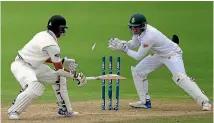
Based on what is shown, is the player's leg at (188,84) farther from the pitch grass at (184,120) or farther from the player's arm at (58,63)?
the player's arm at (58,63)

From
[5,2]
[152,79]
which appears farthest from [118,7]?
[152,79]

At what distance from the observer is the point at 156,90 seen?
15734 millimetres

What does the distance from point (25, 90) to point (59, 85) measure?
29.7 inches

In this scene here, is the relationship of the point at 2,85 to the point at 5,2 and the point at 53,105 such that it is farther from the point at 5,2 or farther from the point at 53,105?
the point at 5,2

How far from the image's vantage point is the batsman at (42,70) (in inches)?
448

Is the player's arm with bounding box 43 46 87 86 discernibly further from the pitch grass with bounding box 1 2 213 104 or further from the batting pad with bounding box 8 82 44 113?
the pitch grass with bounding box 1 2 213 104

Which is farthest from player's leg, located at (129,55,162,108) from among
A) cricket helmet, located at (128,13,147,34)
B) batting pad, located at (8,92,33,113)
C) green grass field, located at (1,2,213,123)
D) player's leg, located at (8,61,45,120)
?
batting pad, located at (8,92,33,113)

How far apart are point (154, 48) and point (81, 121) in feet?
7.36

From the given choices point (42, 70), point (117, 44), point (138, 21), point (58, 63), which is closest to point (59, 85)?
point (42, 70)

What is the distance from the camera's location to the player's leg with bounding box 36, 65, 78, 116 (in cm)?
1182

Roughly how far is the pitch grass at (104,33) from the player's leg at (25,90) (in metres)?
2.56

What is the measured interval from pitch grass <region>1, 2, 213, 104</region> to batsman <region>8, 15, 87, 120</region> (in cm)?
223

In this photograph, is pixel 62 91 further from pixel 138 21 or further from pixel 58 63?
pixel 138 21

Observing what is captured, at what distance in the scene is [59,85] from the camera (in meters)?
12.0
